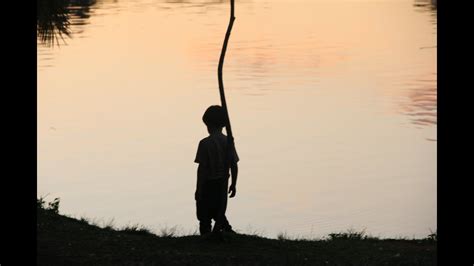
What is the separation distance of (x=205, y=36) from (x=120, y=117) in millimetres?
21539

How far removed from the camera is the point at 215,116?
40.5 ft

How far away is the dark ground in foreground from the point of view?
38.1 feet

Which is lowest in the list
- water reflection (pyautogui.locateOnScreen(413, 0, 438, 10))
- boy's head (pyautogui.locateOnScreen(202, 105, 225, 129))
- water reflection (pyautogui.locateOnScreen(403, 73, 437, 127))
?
boy's head (pyautogui.locateOnScreen(202, 105, 225, 129))

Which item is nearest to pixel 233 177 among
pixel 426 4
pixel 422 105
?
pixel 422 105

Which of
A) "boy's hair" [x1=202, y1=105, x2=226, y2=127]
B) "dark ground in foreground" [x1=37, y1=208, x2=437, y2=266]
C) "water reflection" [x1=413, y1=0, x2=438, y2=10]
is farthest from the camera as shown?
"water reflection" [x1=413, y1=0, x2=438, y2=10]

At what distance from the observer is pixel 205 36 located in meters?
53.3

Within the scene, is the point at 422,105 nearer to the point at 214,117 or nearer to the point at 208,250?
the point at 214,117

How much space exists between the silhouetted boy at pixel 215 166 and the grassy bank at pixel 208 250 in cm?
40

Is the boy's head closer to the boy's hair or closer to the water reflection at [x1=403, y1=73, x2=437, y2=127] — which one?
the boy's hair

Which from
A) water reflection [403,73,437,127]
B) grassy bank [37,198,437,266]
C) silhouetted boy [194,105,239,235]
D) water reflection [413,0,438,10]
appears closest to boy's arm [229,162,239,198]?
silhouetted boy [194,105,239,235]

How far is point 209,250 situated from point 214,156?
1024 mm

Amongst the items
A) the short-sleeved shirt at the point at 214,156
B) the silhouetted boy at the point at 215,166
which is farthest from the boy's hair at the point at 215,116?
the short-sleeved shirt at the point at 214,156
